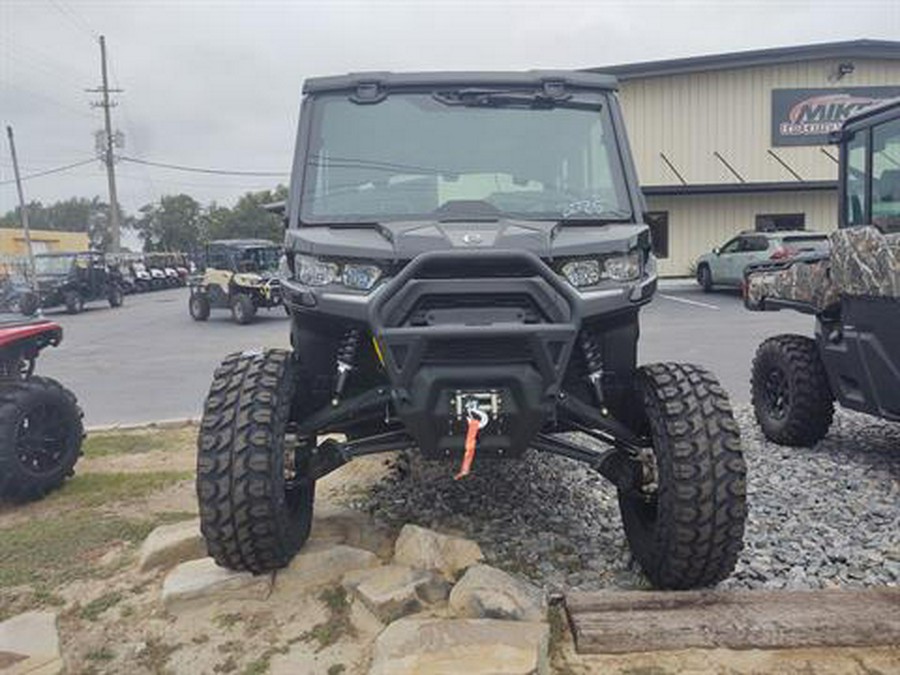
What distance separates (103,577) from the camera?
4.12 metres

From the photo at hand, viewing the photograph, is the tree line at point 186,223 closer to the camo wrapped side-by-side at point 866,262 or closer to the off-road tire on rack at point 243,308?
the off-road tire on rack at point 243,308

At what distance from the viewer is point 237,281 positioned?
20.4 meters

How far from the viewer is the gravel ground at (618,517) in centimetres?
397

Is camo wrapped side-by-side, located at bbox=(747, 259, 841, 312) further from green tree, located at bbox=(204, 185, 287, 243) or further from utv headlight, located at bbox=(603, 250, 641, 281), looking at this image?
green tree, located at bbox=(204, 185, 287, 243)

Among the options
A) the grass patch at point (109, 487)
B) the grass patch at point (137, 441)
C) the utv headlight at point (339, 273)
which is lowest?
the grass patch at point (137, 441)

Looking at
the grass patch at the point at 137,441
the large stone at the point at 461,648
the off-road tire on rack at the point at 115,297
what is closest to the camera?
the large stone at the point at 461,648

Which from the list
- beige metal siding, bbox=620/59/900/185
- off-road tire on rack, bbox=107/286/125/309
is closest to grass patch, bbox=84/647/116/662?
beige metal siding, bbox=620/59/900/185

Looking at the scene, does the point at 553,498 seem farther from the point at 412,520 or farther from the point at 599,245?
the point at 599,245

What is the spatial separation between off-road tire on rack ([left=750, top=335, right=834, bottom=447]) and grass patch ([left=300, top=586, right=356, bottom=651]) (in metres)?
3.96

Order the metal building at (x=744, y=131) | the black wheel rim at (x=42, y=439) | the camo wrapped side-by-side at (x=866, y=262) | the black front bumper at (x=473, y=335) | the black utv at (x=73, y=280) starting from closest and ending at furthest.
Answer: the black front bumper at (x=473, y=335) → the camo wrapped side-by-side at (x=866, y=262) → the black wheel rim at (x=42, y=439) → the metal building at (x=744, y=131) → the black utv at (x=73, y=280)

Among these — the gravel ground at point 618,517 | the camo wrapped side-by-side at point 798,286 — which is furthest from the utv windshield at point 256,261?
the gravel ground at point 618,517

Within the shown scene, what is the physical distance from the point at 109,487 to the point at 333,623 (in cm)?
298

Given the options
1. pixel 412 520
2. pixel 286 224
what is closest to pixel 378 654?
pixel 412 520

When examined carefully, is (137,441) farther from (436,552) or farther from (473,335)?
(473,335)
